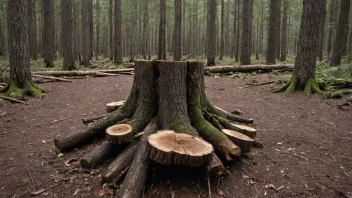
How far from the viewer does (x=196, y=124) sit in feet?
11.9

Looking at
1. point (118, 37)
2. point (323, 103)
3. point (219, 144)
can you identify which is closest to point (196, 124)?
point (219, 144)

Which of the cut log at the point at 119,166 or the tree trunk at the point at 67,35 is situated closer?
the cut log at the point at 119,166

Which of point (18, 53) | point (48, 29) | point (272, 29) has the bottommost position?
point (18, 53)

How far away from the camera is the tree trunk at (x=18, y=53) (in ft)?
22.3

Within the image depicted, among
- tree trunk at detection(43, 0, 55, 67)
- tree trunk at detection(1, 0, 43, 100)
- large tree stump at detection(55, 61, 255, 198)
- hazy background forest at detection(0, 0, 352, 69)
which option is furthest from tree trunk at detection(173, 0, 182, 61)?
large tree stump at detection(55, 61, 255, 198)

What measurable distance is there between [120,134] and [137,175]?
62 cm

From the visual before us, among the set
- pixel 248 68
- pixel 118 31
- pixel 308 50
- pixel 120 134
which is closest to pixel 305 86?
pixel 308 50

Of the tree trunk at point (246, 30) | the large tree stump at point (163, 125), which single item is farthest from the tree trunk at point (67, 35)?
Result: the large tree stump at point (163, 125)

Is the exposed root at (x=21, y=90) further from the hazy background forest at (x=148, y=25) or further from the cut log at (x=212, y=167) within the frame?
the hazy background forest at (x=148, y=25)

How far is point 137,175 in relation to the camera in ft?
8.77

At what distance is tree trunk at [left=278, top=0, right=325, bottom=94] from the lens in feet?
22.7

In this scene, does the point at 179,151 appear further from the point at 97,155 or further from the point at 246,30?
the point at 246,30

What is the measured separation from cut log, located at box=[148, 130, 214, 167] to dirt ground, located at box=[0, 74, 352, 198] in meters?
0.39

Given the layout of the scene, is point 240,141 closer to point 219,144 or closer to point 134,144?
point 219,144
